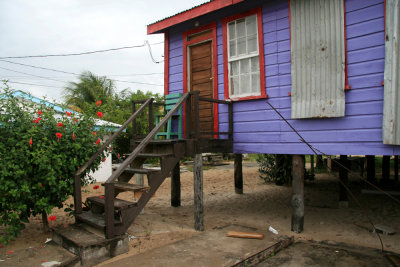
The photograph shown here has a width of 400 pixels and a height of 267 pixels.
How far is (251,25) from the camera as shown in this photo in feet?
20.2

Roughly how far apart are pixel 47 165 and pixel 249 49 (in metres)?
4.18

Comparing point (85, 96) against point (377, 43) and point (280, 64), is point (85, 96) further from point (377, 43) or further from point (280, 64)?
point (377, 43)

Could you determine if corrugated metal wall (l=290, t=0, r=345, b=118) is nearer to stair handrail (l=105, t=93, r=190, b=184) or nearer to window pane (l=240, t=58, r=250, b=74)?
window pane (l=240, t=58, r=250, b=74)

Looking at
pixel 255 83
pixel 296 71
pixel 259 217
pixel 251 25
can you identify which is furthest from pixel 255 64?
pixel 259 217

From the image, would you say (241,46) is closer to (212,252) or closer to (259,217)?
(259,217)

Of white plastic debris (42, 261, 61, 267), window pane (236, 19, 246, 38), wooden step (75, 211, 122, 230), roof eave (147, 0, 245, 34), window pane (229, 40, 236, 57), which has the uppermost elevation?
roof eave (147, 0, 245, 34)

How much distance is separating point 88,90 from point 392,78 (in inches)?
759

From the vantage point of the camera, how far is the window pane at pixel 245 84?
20.3 ft

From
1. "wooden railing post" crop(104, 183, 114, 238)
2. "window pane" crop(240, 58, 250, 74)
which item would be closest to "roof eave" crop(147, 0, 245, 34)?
"window pane" crop(240, 58, 250, 74)

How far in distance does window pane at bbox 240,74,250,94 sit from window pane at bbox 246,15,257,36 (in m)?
0.85

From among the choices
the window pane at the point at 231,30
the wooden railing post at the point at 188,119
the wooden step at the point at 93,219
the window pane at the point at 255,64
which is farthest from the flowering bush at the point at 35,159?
the window pane at the point at 231,30

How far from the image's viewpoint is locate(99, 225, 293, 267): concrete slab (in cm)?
395

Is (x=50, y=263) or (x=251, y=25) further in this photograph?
(x=251, y=25)

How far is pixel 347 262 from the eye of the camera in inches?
167
